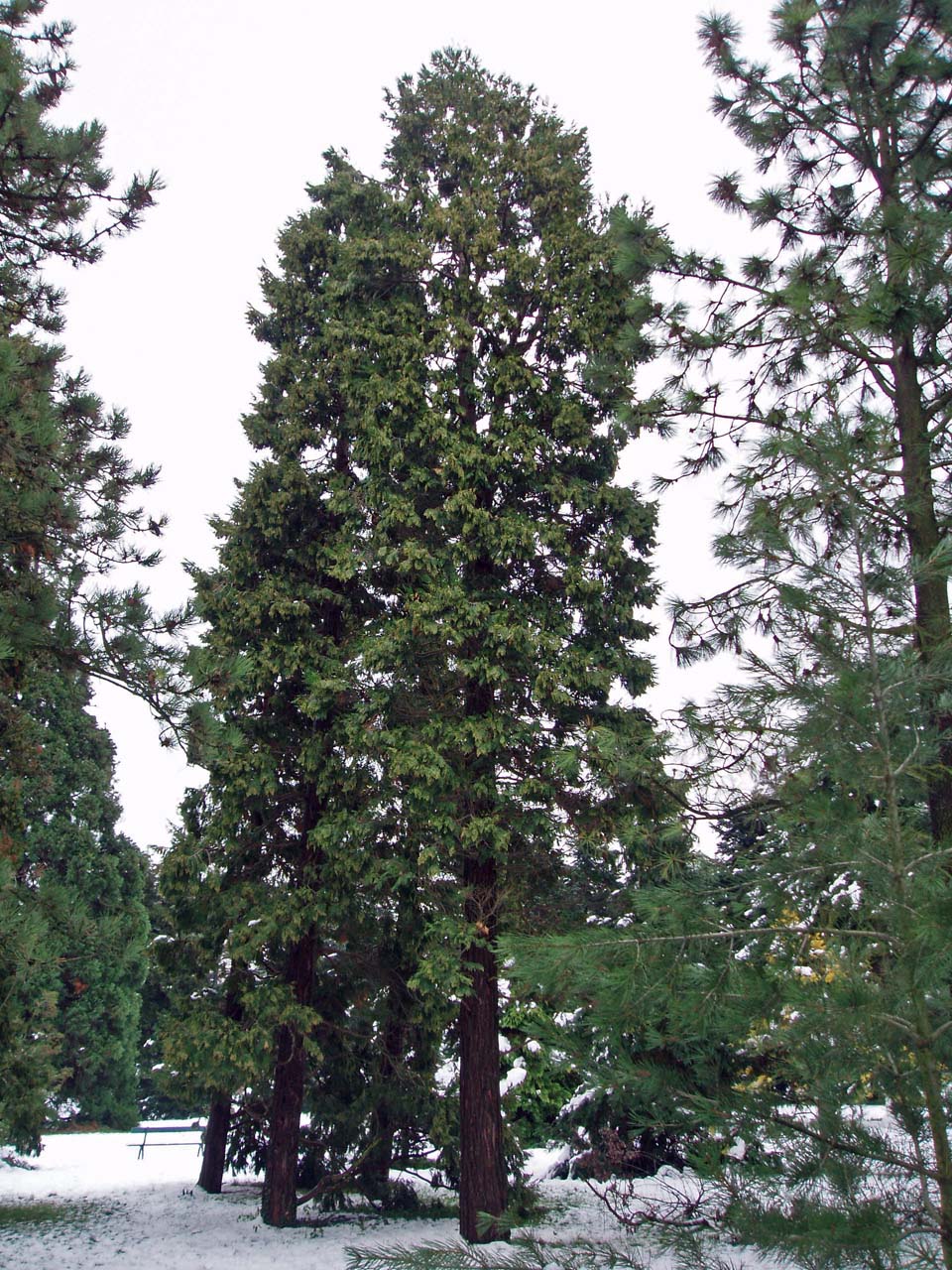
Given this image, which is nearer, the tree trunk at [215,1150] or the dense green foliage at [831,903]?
the dense green foliage at [831,903]

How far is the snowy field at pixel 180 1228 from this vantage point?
782 cm

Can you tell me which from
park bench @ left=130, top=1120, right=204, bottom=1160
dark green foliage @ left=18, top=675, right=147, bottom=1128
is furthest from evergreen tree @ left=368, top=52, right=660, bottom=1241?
park bench @ left=130, top=1120, right=204, bottom=1160

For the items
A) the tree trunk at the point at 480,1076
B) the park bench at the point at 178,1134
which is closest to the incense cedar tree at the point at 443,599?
the tree trunk at the point at 480,1076

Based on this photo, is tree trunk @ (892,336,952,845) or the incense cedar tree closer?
tree trunk @ (892,336,952,845)

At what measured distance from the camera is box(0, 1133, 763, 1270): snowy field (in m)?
7.82

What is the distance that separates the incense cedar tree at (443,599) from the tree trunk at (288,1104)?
29 mm

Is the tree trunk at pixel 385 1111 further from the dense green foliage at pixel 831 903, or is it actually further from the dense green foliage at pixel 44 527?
the dense green foliage at pixel 831 903

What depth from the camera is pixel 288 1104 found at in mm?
9602

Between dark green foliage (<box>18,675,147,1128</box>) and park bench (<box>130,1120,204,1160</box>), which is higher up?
dark green foliage (<box>18,675,147,1128</box>)

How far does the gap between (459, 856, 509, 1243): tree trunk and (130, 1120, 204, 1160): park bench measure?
10.5 metres

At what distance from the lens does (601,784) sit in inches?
210

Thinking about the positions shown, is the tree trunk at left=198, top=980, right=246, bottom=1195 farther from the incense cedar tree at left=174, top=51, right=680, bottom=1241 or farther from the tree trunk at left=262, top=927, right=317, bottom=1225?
the incense cedar tree at left=174, top=51, right=680, bottom=1241

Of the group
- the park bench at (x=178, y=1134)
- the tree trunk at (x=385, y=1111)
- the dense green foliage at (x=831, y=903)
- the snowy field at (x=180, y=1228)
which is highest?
the dense green foliage at (x=831, y=903)

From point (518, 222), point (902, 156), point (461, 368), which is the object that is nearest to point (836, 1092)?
point (902, 156)
